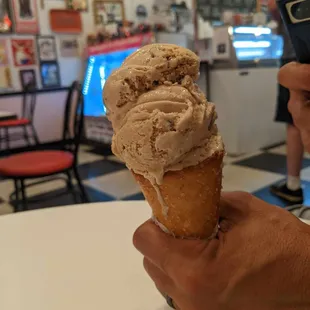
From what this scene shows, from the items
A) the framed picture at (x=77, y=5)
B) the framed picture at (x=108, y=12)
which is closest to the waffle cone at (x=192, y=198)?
the framed picture at (x=77, y=5)

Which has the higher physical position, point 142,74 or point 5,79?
point 142,74

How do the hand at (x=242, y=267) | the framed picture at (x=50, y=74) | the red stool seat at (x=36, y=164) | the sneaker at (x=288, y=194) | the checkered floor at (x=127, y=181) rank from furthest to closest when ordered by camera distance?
the framed picture at (x=50, y=74), the checkered floor at (x=127, y=181), the sneaker at (x=288, y=194), the red stool seat at (x=36, y=164), the hand at (x=242, y=267)

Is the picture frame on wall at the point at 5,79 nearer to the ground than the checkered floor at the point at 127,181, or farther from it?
farther from it

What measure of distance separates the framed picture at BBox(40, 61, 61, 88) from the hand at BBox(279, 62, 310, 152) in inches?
188

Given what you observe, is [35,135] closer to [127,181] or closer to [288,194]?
[127,181]

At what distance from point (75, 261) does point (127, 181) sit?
267 centimetres

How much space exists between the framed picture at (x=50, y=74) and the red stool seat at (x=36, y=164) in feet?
10.1

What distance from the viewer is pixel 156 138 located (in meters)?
0.47

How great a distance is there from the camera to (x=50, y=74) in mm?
5262

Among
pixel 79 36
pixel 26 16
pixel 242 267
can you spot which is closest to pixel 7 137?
pixel 26 16

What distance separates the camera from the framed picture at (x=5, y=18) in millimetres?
4750

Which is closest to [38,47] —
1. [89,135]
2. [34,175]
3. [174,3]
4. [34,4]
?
[34,4]

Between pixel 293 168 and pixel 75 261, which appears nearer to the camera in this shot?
pixel 75 261

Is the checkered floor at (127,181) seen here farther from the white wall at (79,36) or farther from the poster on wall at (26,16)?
the poster on wall at (26,16)
